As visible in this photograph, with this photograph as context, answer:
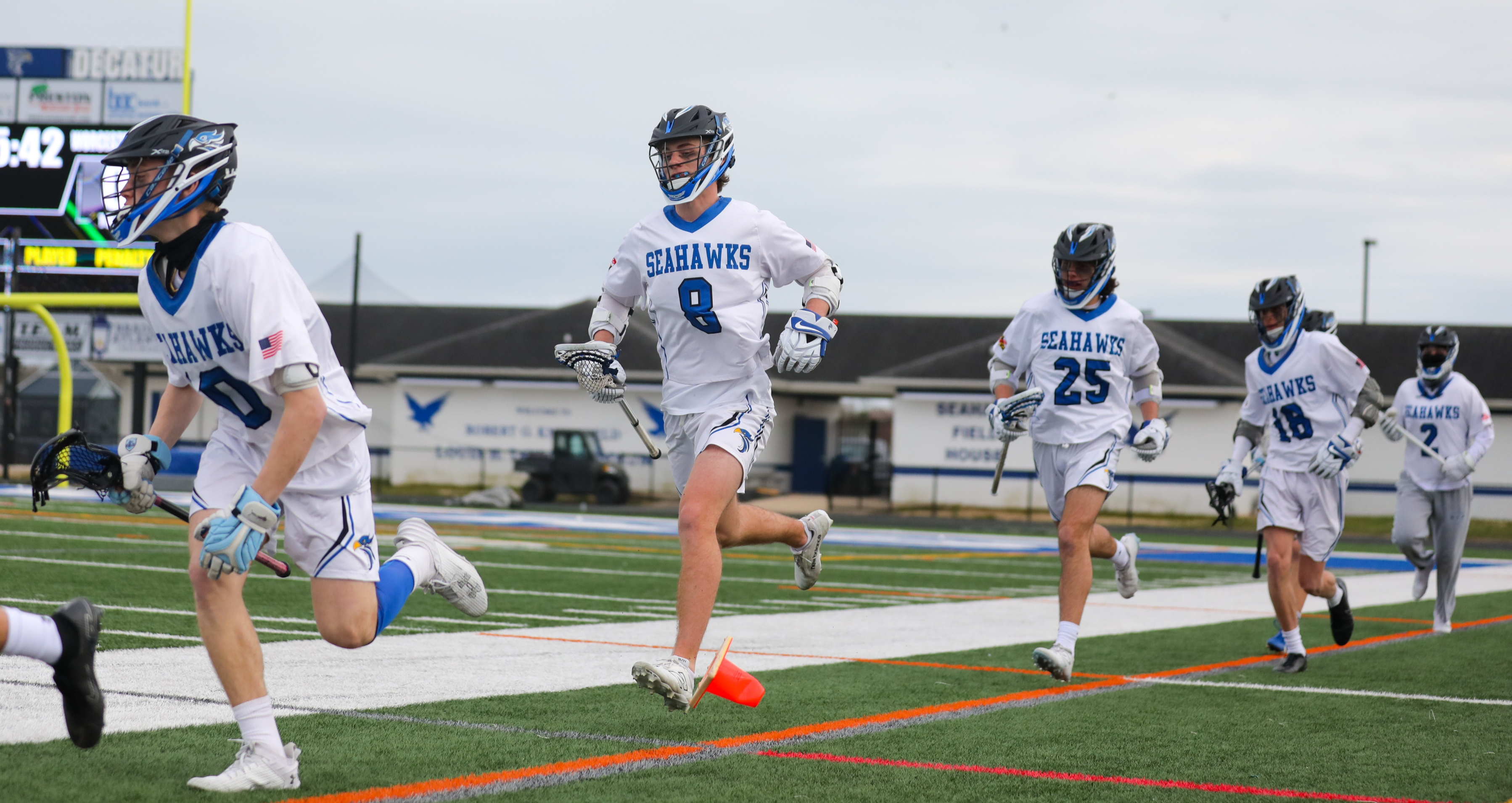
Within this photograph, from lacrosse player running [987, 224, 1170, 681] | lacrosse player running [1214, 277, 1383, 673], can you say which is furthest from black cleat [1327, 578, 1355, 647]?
lacrosse player running [987, 224, 1170, 681]

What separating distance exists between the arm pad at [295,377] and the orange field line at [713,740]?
1.10 metres

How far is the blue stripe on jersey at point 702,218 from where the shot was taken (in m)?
6.11

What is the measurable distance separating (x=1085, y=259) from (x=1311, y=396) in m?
2.08

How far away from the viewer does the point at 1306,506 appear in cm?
897

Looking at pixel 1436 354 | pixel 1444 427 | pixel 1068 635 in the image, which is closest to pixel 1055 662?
pixel 1068 635

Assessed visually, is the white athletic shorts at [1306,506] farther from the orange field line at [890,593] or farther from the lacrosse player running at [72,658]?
the lacrosse player running at [72,658]

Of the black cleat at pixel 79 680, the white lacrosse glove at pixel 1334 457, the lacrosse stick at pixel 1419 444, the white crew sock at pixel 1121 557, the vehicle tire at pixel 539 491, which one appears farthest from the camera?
the vehicle tire at pixel 539 491

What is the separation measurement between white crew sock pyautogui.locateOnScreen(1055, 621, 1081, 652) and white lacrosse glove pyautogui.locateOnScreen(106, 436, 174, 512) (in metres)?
4.33

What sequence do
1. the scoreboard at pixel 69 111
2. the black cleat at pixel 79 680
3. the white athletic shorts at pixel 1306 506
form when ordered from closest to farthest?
the black cleat at pixel 79 680 < the white athletic shorts at pixel 1306 506 < the scoreboard at pixel 69 111

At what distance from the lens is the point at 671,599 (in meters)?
11.6

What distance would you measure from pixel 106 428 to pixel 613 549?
35.8 m

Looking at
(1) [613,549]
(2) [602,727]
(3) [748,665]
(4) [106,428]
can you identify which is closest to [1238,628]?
(3) [748,665]

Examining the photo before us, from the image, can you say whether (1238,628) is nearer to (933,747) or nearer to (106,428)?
(933,747)

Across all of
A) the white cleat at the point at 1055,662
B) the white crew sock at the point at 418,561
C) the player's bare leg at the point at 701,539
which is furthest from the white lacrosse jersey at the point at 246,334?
the white cleat at the point at 1055,662
